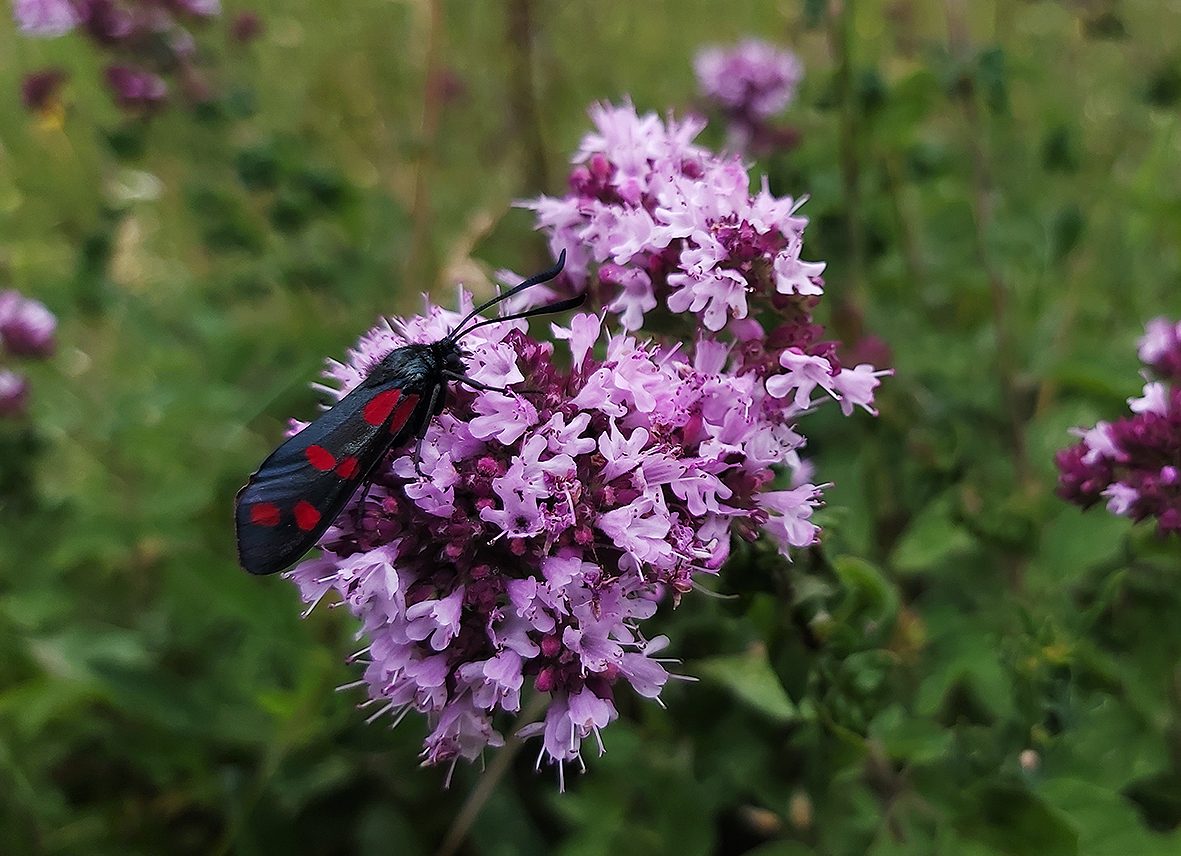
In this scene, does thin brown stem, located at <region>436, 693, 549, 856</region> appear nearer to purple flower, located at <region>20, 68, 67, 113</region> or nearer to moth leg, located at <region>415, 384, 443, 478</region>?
moth leg, located at <region>415, 384, 443, 478</region>

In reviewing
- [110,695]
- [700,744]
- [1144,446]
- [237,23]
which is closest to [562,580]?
[700,744]

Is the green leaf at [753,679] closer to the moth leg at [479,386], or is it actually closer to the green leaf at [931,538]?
the green leaf at [931,538]

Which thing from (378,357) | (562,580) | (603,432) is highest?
(378,357)

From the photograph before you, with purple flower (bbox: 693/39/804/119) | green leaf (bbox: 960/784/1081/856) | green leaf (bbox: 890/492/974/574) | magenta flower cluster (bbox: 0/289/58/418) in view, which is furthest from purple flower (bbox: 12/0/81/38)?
green leaf (bbox: 960/784/1081/856)

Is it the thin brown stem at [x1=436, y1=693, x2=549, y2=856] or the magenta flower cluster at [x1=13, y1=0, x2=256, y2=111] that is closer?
the thin brown stem at [x1=436, y1=693, x2=549, y2=856]

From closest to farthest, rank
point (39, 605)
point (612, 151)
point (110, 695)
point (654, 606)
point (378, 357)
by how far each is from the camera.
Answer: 1. point (654, 606)
2. point (378, 357)
3. point (612, 151)
4. point (110, 695)
5. point (39, 605)

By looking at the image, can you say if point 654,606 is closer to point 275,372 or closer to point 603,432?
point 603,432

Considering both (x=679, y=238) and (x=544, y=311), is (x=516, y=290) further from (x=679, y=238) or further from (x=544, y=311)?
(x=679, y=238)

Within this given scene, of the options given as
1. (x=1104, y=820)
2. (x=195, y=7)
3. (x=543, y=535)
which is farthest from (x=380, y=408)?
(x=195, y=7)
